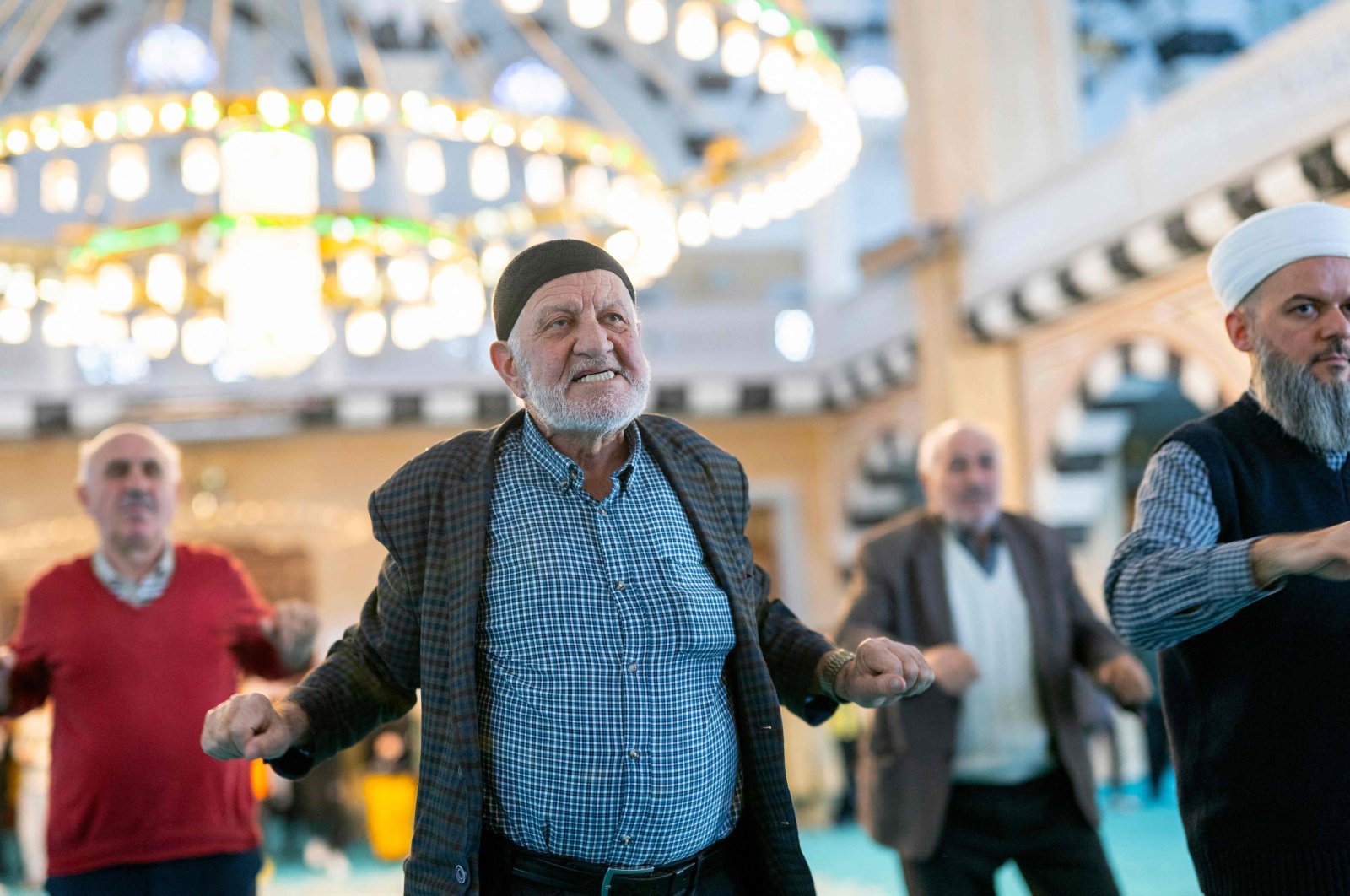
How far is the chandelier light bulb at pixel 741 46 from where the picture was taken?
4.94 metres

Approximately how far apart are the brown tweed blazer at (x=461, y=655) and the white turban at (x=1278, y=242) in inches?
29.8

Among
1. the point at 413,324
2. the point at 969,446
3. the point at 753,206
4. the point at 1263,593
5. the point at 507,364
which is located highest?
the point at 753,206

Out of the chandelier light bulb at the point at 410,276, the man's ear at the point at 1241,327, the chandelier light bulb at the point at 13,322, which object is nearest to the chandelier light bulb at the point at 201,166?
the chandelier light bulb at the point at 410,276

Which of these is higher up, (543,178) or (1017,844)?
(543,178)

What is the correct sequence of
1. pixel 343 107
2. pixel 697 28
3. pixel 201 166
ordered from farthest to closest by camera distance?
pixel 201 166, pixel 343 107, pixel 697 28

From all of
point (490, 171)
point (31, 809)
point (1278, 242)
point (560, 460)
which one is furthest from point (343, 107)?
point (31, 809)

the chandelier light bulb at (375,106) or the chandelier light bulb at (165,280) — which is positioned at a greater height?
the chandelier light bulb at (375,106)

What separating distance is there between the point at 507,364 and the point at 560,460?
191 millimetres

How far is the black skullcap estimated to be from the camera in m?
1.94

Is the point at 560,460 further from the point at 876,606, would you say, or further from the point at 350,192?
the point at 350,192

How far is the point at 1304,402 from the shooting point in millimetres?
1872

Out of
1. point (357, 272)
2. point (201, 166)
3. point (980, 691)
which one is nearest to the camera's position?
point (980, 691)

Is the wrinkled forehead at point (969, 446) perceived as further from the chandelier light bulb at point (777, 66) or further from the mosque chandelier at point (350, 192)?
the chandelier light bulb at point (777, 66)

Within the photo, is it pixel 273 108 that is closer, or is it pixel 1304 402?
pixel 1304 402
